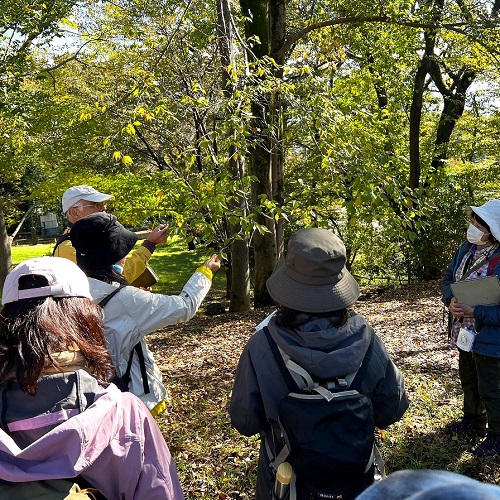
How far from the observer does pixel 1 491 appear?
4.91 ft

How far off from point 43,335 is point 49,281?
210 mm

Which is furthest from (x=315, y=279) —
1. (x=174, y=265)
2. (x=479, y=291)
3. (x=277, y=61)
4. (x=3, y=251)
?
(x=174, y=265)

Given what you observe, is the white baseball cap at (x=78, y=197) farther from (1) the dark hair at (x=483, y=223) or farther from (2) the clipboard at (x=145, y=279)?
(1) the dark hair at (x=483, y=223)

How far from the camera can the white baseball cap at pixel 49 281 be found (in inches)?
70.0

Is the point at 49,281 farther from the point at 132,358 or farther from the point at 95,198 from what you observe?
the point at 95,198

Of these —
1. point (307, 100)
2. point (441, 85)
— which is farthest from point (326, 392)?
point (441, 85)

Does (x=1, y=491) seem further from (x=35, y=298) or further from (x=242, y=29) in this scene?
(x=242, y=29)

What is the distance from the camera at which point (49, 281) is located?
180 centimetres

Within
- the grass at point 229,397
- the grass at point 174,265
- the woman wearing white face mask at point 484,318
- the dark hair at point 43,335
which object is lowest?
the grass at point 174,265

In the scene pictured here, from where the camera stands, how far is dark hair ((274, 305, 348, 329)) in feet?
7.14

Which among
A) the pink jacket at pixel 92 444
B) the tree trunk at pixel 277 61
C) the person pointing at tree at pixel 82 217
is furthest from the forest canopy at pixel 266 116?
the pink jacket at pixel 92 444

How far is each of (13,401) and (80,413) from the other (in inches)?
9.7

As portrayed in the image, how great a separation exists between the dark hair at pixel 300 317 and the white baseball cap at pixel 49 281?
848 mm

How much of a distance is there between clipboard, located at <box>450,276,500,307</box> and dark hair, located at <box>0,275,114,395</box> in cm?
266
